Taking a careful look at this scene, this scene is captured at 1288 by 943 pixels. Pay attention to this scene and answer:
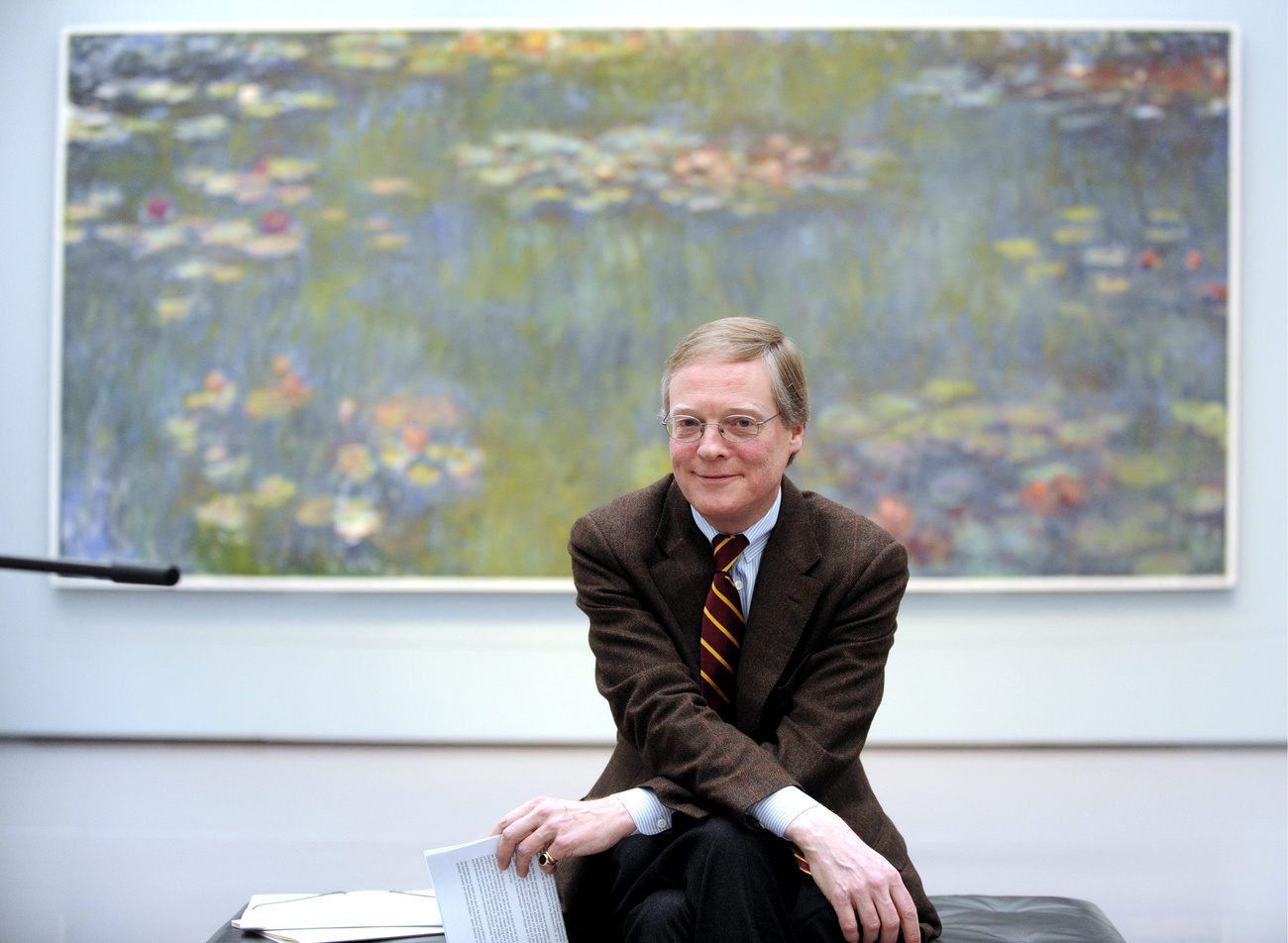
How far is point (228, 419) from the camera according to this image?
4223 millimetres

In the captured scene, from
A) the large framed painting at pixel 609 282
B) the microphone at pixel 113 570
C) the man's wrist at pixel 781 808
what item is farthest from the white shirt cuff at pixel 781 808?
the large framed painting at pixel 609 282

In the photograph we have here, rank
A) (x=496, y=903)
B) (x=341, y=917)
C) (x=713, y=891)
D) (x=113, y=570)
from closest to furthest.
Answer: (x=113, y=570)
(x=713, y=891)
(x=496, y=903)
(x=341, y=917)

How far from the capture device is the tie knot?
1820 millimetres

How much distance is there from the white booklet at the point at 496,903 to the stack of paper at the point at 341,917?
126mm

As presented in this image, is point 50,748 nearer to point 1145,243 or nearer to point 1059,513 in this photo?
point 1059,513

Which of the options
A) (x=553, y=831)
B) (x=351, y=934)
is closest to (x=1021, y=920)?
(x=553, y=831)

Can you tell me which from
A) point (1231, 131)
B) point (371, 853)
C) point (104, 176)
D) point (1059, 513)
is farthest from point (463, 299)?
point (1231, 131)

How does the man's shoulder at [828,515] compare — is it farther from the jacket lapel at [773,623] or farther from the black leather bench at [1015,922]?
the black leather bench at [1015,922]

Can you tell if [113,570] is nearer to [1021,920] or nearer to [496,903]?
[496,903]

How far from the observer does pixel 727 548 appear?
1827 millimetres

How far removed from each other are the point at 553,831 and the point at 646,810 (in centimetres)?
15

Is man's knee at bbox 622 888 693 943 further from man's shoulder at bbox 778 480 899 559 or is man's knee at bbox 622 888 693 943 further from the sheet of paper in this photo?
man's shoulder at bbox 778 480 899 559

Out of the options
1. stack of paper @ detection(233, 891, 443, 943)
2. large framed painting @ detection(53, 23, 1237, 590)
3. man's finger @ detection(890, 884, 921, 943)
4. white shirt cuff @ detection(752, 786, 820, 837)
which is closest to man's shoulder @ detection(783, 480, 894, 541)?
white shirt cuff @ detection(752, 786, 820, 837)

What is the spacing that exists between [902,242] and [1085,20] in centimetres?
100
